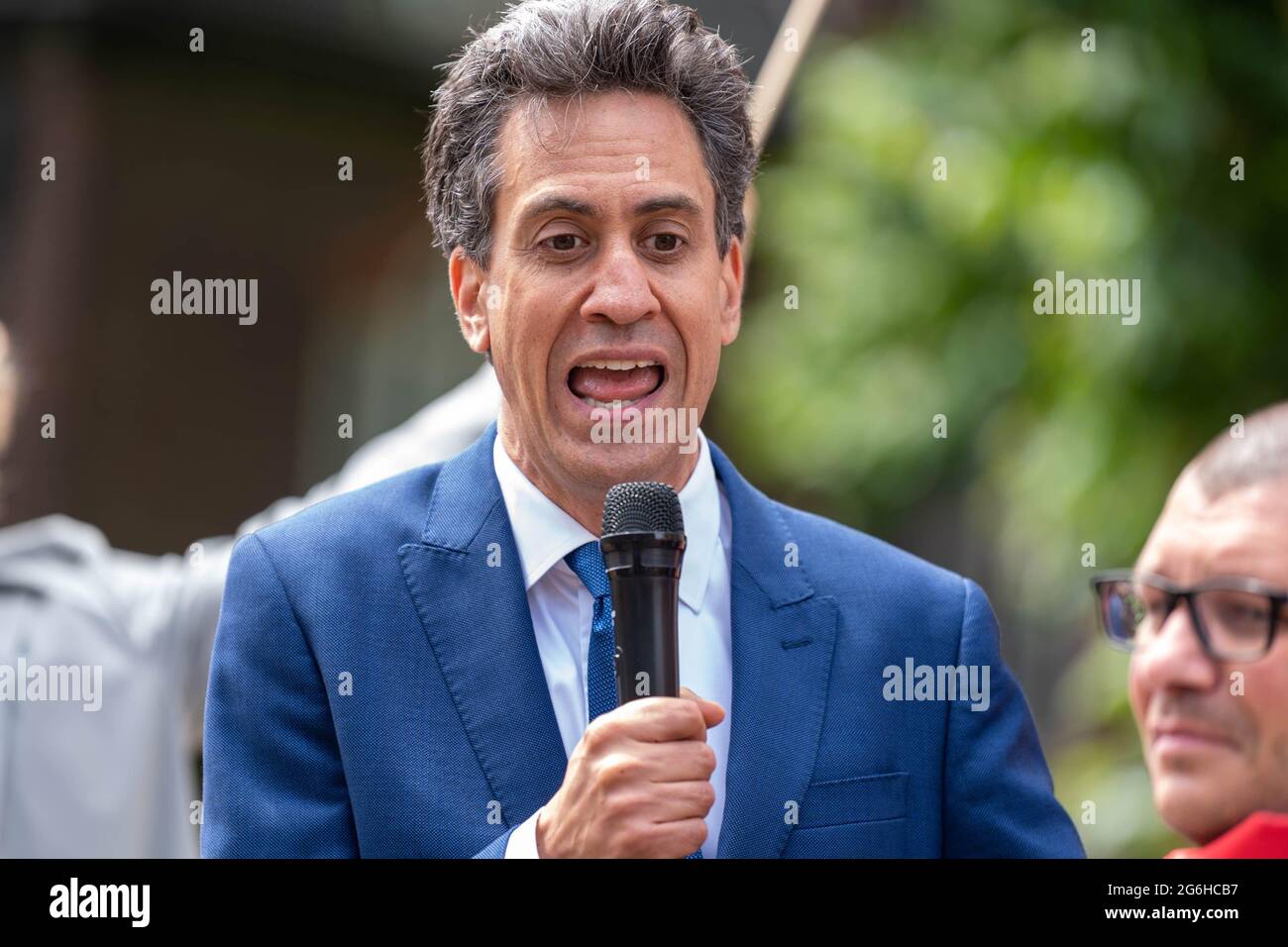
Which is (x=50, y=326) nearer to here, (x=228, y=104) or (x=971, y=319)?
(x=228, y=104)

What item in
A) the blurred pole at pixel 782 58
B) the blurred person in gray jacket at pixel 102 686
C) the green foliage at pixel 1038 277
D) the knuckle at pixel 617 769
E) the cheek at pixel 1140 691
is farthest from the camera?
the green foliage at pixel 1038 277

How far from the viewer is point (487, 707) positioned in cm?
218

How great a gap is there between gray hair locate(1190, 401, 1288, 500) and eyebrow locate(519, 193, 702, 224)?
28.6 inches

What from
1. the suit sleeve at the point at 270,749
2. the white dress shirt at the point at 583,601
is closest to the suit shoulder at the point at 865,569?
the white dress shirt at the point at 583,601

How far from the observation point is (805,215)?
6871mm

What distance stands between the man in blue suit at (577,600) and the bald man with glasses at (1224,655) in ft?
1.11

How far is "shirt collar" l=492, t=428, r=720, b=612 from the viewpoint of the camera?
2.34 m

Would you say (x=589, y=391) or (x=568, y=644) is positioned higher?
(x=589, y=391)

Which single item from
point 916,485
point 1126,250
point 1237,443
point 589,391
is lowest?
point 1237,443

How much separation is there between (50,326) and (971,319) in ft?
10.7

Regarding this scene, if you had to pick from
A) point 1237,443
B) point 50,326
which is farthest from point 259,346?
point 1237,443

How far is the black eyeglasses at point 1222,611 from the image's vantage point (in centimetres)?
194

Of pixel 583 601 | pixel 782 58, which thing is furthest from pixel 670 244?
pixel 782 58

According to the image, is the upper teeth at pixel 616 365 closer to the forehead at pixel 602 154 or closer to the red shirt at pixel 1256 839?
the forehead at pixel 602 154
